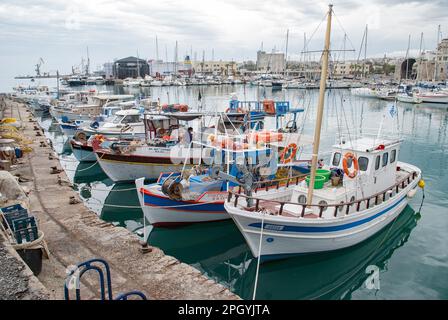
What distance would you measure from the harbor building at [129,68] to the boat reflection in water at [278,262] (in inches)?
5185

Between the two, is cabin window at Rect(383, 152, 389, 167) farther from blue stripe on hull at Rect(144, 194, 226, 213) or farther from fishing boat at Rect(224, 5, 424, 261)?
blue stripe on hull at Rect(144, 194, 226, 213)

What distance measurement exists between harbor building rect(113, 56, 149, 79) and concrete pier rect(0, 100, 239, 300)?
132 m

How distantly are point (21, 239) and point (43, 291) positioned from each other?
2266 millimetres

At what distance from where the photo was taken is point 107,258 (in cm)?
910

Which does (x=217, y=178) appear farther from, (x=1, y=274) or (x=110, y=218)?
(x=1, y=274)

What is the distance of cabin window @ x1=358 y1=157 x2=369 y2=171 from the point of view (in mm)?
12586

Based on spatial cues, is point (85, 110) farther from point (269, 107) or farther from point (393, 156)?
point (393, 156)

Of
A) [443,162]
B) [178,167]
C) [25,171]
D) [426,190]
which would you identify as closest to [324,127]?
[443,162]

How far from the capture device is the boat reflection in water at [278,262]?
34.2 feet

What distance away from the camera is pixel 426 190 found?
18.7 m

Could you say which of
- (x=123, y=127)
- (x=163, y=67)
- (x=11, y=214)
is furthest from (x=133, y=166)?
(x=163, y=67)

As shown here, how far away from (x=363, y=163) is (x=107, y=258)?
8.97m

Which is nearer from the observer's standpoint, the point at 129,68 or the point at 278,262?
the point at 278,262
